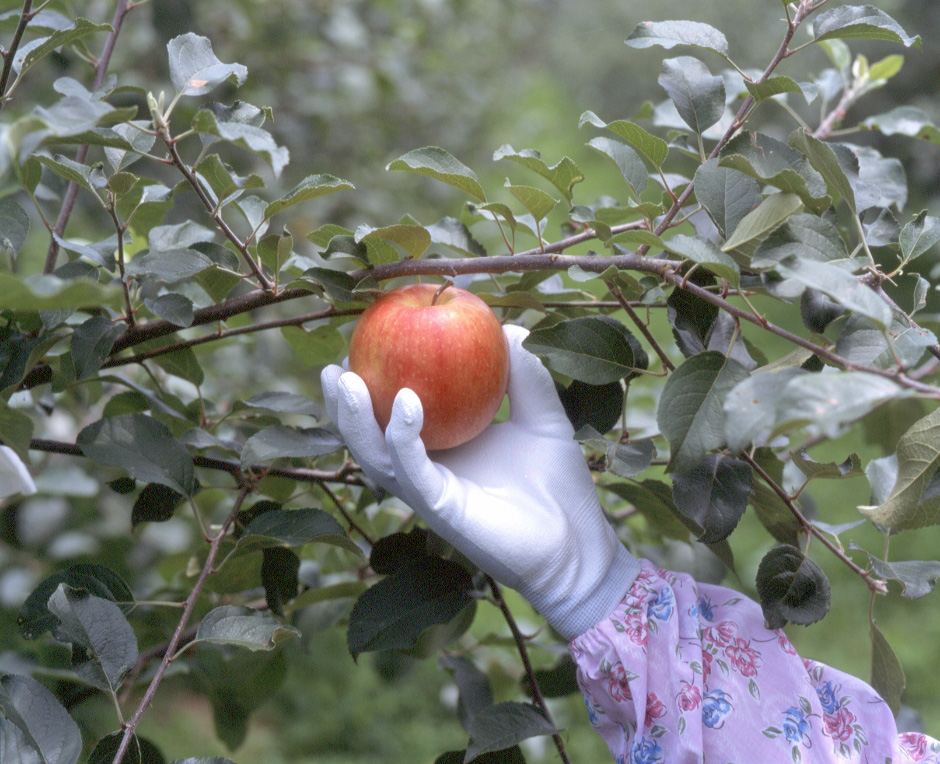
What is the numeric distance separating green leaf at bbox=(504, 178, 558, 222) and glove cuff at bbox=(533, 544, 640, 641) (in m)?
0.34

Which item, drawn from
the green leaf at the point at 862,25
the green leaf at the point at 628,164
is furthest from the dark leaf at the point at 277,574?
the green leaf at the point at 862,25

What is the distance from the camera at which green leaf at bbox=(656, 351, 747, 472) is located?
1.98 ft

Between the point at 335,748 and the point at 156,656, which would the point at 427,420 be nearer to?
the point at 156,656

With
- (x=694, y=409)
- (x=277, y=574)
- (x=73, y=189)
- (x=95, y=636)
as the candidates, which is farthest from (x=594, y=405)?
(x=73, y=189)

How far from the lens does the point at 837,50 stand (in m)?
1.13

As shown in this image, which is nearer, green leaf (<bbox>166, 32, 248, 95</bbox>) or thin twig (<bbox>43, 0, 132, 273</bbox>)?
green leaf (<bbox>166, 32, 248, 95</bbox>)

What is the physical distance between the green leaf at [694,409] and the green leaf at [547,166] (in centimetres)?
19

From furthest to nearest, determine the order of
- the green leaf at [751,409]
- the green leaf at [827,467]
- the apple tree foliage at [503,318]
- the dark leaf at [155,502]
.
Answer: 1. the dark leaf at [155,502]
2. the green leaf at [827,467]
3. the apple tree foliage at [503,318]
4. the green leaf at [751,409]

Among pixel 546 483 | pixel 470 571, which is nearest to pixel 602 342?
pixel 546 483

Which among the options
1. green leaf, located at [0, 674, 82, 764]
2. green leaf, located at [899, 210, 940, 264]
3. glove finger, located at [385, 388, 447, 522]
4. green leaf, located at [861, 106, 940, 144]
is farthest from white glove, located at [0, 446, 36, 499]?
green leaf, located at [861, 106, 940, 144]

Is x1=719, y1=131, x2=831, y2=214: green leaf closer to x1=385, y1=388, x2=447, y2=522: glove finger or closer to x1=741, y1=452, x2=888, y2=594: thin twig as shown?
x1=741, y1=452, x2=888, y2=594: thin twig

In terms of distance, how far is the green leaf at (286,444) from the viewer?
720mm

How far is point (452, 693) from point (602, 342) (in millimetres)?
1017

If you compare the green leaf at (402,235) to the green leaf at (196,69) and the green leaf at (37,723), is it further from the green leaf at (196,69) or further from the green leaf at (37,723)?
the green leaf at (37,723)
